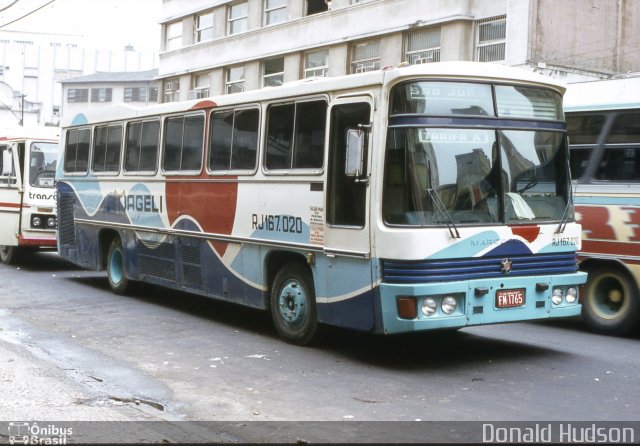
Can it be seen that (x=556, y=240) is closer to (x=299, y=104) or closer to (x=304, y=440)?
(x=299, y=104)

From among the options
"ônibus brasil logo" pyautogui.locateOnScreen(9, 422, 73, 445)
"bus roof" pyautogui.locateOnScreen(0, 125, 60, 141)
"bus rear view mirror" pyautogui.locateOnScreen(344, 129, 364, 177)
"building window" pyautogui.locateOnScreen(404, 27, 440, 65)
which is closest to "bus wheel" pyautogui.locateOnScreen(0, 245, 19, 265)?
"bus roof" pyautogui.locateOnScreen(0, 125, 60, 141)

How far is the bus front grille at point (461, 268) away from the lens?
857cm

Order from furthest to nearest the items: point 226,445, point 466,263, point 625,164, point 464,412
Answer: point 625,164 → point 466,263 → point 464,412 → point 226,445

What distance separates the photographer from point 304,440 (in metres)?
6.34

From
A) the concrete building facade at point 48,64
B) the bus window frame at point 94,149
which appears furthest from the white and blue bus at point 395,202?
the concrete building facade at point 48,64

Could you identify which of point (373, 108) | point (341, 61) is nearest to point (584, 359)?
point (373, 108)

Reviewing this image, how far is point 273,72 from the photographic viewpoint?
37.9 meters

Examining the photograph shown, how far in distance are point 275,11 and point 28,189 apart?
2100cm

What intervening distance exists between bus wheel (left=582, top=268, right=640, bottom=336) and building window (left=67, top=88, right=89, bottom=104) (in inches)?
3222

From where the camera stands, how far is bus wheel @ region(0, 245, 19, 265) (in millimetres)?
19625

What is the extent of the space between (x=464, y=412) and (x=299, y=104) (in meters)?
4.32

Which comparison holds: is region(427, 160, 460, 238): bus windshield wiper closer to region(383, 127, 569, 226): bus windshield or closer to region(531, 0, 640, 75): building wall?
region(383, 127, 569, 226): bus windshield

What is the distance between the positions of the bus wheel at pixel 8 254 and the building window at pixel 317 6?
1874 centimetres

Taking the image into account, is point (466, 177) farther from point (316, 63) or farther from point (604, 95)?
point (316, 63)
